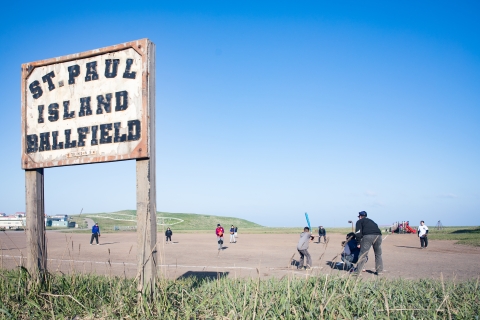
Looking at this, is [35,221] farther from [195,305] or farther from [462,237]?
[462,237]

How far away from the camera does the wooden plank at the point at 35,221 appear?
5.45m

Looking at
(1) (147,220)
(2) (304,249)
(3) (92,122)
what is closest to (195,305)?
(1) (147,220)

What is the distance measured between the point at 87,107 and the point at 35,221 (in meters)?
1.84

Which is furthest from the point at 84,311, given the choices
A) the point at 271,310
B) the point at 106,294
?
the point at 271,310

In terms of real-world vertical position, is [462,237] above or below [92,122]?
below

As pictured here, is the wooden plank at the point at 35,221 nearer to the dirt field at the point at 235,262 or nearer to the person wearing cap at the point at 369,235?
the dirt field at the point at 235,262

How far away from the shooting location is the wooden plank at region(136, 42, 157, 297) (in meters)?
4.52

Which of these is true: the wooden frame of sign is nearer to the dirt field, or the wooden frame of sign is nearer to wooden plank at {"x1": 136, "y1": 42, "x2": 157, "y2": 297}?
wooden plank at {"x1": 136, "y1": 42, "x2": 157, "y2": 297}

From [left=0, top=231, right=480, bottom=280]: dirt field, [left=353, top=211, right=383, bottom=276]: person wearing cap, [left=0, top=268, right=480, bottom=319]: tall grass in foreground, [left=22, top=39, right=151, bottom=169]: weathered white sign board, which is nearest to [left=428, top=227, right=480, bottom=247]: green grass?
[left=0, top=231, right=480, bottom=280]: dirt field

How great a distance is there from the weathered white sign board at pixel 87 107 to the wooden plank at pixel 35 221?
0.71 feet

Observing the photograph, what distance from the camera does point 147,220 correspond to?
180 inches

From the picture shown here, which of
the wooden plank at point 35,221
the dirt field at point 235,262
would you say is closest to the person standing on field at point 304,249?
the dirt field at point 235,262

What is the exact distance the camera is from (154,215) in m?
4.68

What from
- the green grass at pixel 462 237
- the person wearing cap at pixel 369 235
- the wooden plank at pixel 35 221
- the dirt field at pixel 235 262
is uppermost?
the wooden plank at pixel 35 221
